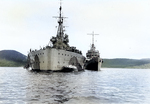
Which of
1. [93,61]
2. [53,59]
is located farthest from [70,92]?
[93,61]

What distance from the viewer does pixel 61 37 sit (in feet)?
199

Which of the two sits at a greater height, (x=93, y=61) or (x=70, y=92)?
(x=93, y=61)

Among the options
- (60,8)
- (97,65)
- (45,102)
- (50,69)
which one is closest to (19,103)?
(45,102)

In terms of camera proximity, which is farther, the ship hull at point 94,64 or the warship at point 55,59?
the ship hull at point 94,64

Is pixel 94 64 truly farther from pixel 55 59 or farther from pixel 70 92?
pixel 70 92

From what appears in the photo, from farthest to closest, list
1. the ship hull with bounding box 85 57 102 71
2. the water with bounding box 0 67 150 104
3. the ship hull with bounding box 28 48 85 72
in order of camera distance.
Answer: the ship hull with bounding box 85 57 102 71, the ship hull with bounding box 28 48 85 72, the water with bounding box 0 67 150 104

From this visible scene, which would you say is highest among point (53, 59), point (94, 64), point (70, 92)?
point (53, 59)

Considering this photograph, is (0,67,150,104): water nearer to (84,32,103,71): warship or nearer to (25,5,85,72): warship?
(25,5,85,72): warship

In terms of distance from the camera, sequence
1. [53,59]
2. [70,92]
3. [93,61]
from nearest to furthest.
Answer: [70,92]
[53,59]
[93,61]

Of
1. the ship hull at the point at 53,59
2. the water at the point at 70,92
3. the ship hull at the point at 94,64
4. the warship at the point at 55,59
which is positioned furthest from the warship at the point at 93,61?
the water at the point at 70,92

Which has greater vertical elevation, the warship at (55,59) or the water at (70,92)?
the warship at (55,59)

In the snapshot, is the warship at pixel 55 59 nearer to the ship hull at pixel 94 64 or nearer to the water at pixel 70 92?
the ship hull at pixel 94 64

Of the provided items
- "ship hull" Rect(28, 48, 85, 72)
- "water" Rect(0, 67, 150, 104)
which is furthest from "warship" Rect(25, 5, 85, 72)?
"water" Rect(0, 67, 150, 104)

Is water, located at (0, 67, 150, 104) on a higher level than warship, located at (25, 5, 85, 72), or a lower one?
lower
